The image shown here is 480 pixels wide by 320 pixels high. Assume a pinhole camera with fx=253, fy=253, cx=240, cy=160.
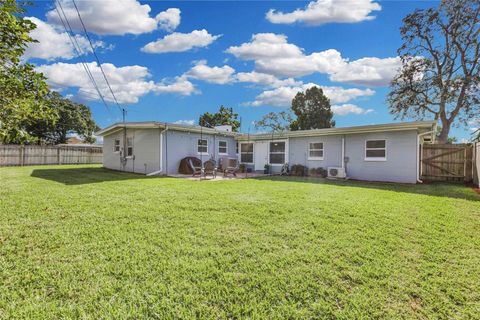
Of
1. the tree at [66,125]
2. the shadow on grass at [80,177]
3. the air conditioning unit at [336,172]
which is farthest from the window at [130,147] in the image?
the tree at [66,125]

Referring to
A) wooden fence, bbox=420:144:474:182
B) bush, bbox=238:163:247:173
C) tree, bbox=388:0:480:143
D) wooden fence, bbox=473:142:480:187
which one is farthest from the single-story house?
tree, bbox=388:0:480:143

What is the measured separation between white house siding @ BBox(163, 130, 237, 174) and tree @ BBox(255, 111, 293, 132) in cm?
1886

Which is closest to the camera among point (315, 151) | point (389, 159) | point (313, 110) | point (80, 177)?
point (80, 177)

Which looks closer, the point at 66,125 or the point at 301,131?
the point at 301,131

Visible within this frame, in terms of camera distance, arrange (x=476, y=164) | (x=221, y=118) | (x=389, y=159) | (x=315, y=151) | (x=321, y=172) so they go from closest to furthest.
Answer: (x=476, y=164), (x=389, y=159), (x=321, y=172), (x=315, y=151), (x=221, y=118)

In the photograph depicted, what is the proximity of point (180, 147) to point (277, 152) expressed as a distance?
534 centimetres

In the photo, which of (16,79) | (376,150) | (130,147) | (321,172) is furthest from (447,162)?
(130,147)

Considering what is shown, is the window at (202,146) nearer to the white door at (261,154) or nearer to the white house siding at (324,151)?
the white door at (261,154)

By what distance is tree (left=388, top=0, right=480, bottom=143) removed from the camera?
17406mm

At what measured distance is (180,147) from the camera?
13.1 m

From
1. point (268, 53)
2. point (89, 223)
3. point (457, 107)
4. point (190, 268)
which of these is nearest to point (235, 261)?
point (190, 268)

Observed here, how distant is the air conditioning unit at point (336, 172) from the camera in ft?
38.3

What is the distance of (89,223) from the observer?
4.11 meters

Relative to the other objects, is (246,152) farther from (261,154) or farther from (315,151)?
(315,151)
